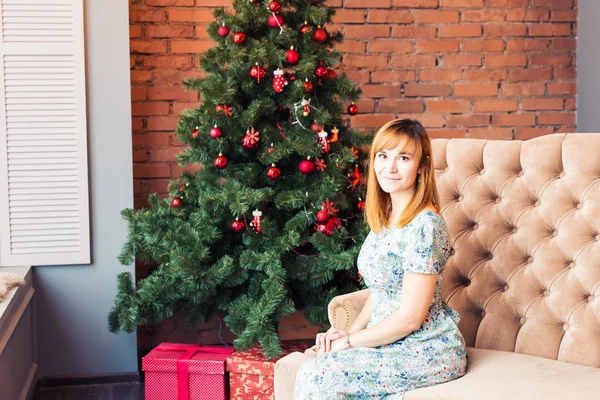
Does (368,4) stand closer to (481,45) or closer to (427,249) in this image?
(481,45)

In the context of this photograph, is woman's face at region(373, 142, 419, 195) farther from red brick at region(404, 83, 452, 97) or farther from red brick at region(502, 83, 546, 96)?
red brick at region(502, 83, 546, 96)

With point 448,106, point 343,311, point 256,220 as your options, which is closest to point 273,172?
point 256,220

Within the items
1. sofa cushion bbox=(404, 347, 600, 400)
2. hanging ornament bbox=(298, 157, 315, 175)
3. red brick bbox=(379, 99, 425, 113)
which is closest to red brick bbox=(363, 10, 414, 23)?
red brick bbox=(379, 99, 425, 113)

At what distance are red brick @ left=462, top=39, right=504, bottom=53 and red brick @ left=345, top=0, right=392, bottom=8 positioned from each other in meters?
0.45

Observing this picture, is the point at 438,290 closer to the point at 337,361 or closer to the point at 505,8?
the point at 337,361

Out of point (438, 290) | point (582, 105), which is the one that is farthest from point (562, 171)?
point (582, 105)

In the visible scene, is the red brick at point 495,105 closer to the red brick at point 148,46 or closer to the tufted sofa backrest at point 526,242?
the tufted sofa backrest at point 526,242

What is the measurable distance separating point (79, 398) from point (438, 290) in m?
1.82

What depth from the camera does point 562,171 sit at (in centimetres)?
224

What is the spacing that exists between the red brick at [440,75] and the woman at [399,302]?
1.66 metres

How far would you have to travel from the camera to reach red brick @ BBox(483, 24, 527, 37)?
3.60 m

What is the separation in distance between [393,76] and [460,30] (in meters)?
0.43

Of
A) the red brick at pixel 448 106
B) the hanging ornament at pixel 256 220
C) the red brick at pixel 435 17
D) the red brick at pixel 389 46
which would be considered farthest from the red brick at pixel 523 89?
the hanging ornament at pixel 256 220

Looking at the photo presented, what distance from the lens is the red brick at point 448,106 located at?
3596 millimetres
